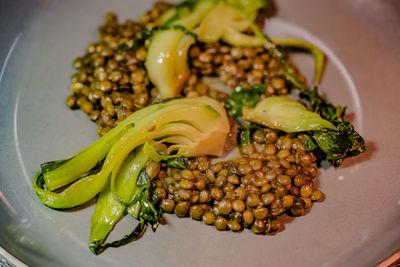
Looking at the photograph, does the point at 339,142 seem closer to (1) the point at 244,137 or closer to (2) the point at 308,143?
(2) the point at 308,143

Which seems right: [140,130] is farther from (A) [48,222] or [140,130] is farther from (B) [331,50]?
(B) [331,50]

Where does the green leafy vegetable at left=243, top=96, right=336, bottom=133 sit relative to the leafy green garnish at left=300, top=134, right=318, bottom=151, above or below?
above

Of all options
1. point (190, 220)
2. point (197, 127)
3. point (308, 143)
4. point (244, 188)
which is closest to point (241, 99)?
point (197, 127)

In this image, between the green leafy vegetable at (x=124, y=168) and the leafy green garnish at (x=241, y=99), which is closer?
the green leafy vegetable at (x=124, y=168)

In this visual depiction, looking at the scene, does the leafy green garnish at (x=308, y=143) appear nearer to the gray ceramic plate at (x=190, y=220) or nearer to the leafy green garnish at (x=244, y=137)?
the gray ceramic plate at (x=190, y=220)

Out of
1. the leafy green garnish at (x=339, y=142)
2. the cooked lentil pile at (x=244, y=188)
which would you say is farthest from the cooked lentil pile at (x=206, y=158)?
the leafy green garnish at (x=339, y=142)

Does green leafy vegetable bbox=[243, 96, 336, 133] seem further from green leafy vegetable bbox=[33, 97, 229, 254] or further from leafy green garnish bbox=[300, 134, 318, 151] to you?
green leafy vegetable bbox=[33, 97, 229, 254]

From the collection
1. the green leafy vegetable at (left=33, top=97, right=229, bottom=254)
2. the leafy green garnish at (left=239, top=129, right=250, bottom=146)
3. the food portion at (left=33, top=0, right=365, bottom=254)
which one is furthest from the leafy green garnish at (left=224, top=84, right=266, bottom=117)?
the green leafy vegetable at (left=33, top=97, right=229, bottom=254)
